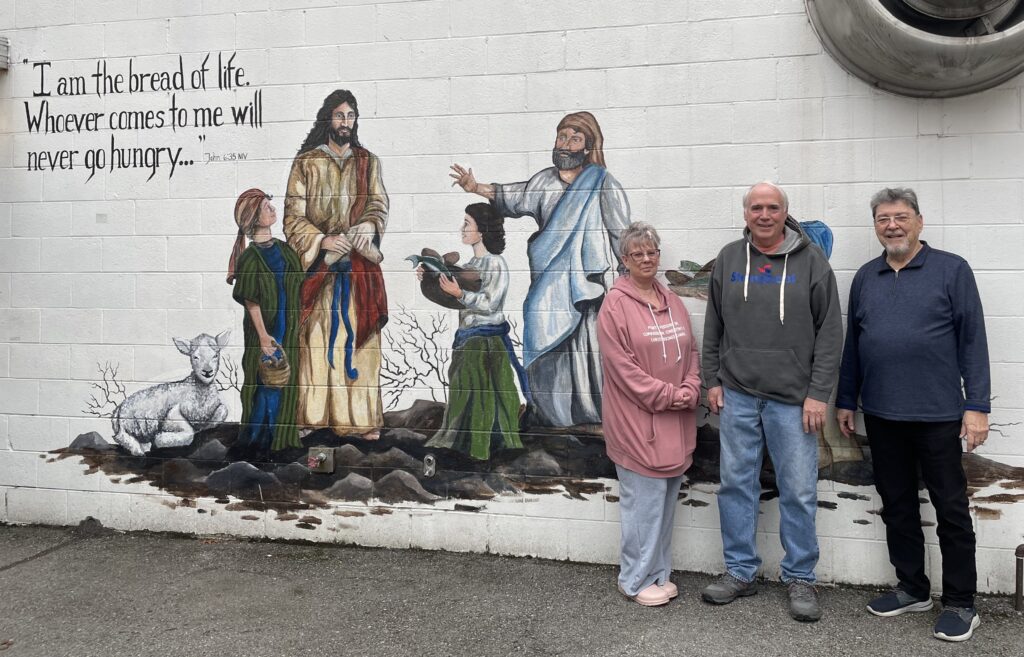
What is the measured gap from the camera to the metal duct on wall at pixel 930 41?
10.8ft

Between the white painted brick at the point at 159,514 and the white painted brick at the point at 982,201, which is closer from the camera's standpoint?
the white painted brick at the point at 982,201

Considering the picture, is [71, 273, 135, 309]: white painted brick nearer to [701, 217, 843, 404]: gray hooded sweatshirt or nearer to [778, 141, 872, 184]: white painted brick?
[701, 217, 843, 404]: gray hooded sweatshirt

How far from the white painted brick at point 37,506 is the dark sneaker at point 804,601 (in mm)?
4077

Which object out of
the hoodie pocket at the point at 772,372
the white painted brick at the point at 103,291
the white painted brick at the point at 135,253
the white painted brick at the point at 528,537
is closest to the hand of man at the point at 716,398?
the hoodie pocket at the point at 772,372

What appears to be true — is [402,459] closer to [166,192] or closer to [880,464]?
[166,192]

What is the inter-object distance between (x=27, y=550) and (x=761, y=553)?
3.97 meters

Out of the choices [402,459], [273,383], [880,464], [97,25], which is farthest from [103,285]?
[880,464]

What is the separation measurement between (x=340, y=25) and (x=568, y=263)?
5.90ft

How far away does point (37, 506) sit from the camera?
4727 mm

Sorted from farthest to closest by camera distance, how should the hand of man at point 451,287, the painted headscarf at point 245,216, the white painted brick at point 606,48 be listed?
the painted headscarf at point 245,216 → the hand of man at point 451,287 → the white painted brick at point 606,48

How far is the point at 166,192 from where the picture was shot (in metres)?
4.52

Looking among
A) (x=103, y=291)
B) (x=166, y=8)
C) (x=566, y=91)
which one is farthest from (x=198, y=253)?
(x=566, y=91)

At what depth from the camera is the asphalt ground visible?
128 inches
